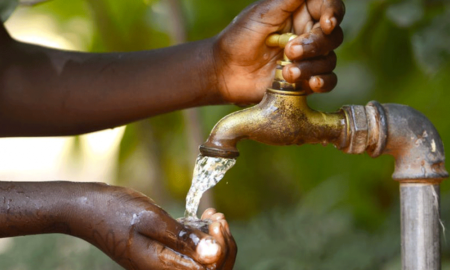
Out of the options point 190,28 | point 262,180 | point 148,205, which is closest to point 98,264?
point 262,180

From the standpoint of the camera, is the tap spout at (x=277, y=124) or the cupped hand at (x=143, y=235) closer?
the cupped hand at (x=143, y=235)

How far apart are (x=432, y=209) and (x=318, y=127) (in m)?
0.25

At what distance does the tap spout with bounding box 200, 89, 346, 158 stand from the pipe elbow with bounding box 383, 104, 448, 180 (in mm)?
90

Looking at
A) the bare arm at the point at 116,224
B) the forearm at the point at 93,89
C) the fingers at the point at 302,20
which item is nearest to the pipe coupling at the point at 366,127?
the fingers at the point at 302,20

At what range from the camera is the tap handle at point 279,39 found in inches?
50.8

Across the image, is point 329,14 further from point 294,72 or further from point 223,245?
point 223,245

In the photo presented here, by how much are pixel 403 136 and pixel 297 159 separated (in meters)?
1.50

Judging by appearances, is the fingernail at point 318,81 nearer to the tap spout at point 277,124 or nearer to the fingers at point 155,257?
the tap spout at point 277,124

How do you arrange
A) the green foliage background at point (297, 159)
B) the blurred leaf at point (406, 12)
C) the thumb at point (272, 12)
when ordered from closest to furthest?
the thumb at point (272, 12) < the blurred leaf at point (406, 12) < the green foliage background at point (297, 159)

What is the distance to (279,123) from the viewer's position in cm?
122

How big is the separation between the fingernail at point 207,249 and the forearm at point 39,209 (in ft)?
0.73

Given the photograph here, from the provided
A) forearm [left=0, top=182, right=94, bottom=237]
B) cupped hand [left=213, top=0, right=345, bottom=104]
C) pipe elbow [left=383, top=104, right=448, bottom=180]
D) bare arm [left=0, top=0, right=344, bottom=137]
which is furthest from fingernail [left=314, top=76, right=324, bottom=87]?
forearm [left=0, top=182, right=94, bottom=237]

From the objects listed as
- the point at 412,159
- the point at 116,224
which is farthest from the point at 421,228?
the point at 116,224

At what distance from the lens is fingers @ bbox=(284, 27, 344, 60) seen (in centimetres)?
120
